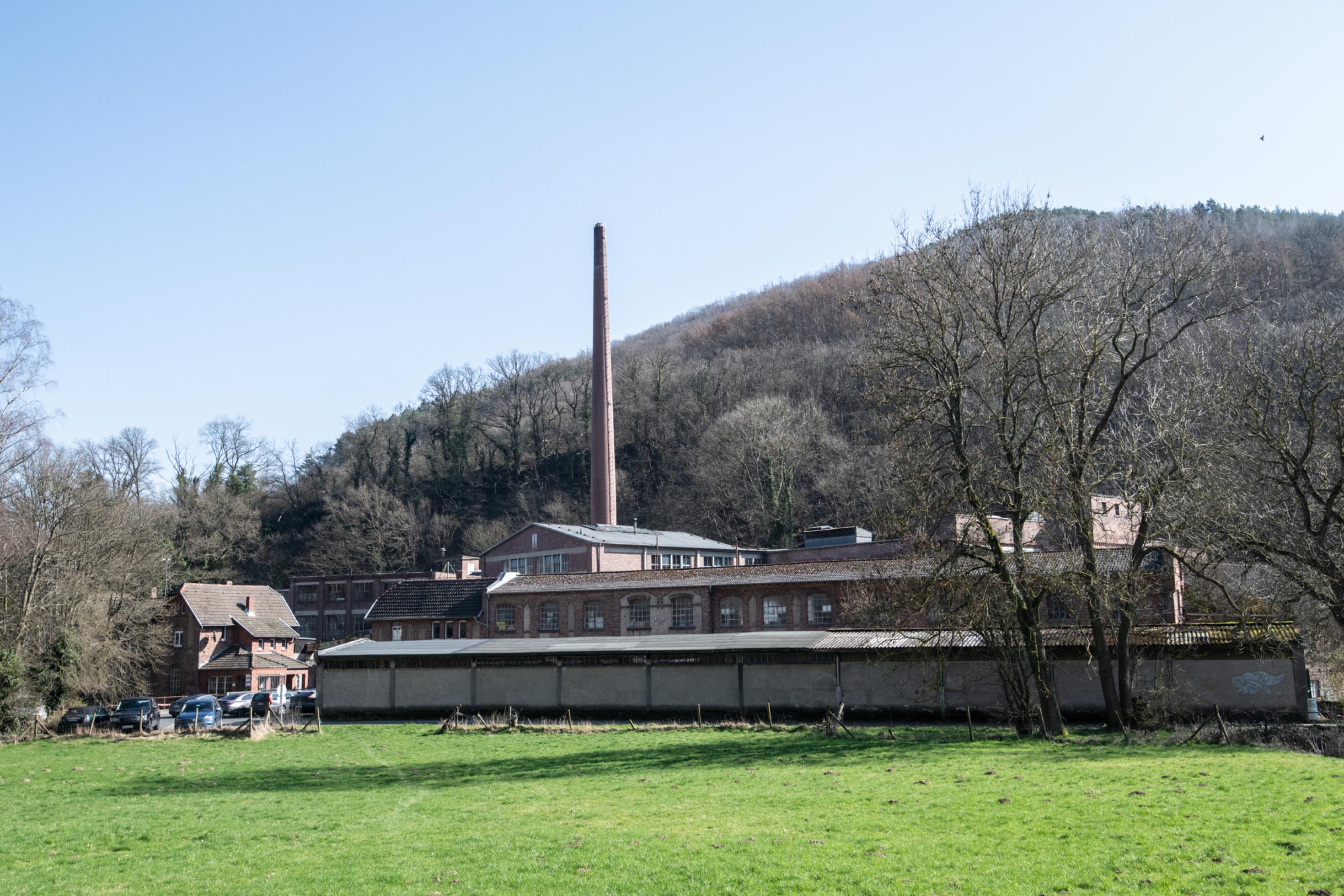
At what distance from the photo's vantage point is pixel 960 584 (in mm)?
24031

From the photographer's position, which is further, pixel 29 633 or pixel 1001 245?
pixel 29 633

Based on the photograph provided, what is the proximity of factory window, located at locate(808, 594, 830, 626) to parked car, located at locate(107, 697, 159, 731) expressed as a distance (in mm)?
25805

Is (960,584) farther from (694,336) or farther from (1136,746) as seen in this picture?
(694,336)

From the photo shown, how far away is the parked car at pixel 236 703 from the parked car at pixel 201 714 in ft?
3.45

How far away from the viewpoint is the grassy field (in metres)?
10.8

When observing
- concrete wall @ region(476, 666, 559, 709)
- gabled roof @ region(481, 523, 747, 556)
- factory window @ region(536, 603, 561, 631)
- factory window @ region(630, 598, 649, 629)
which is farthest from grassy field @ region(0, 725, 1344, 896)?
gabled roof @ region(481, 523, 747, 556)

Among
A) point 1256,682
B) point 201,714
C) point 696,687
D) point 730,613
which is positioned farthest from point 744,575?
point 201,714

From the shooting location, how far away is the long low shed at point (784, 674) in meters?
27.3

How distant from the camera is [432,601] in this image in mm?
51125

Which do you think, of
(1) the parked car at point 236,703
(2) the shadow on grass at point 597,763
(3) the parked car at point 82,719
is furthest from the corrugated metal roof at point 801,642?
(3) the parked car at point 82,719

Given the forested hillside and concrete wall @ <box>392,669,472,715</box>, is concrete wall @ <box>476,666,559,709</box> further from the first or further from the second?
the forested hillside

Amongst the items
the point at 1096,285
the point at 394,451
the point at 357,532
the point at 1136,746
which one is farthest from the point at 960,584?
the point at 394,451

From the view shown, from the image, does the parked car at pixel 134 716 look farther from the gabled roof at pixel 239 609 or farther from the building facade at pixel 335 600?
the building facade at pixel 335 600

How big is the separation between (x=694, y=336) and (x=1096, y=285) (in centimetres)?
9995
